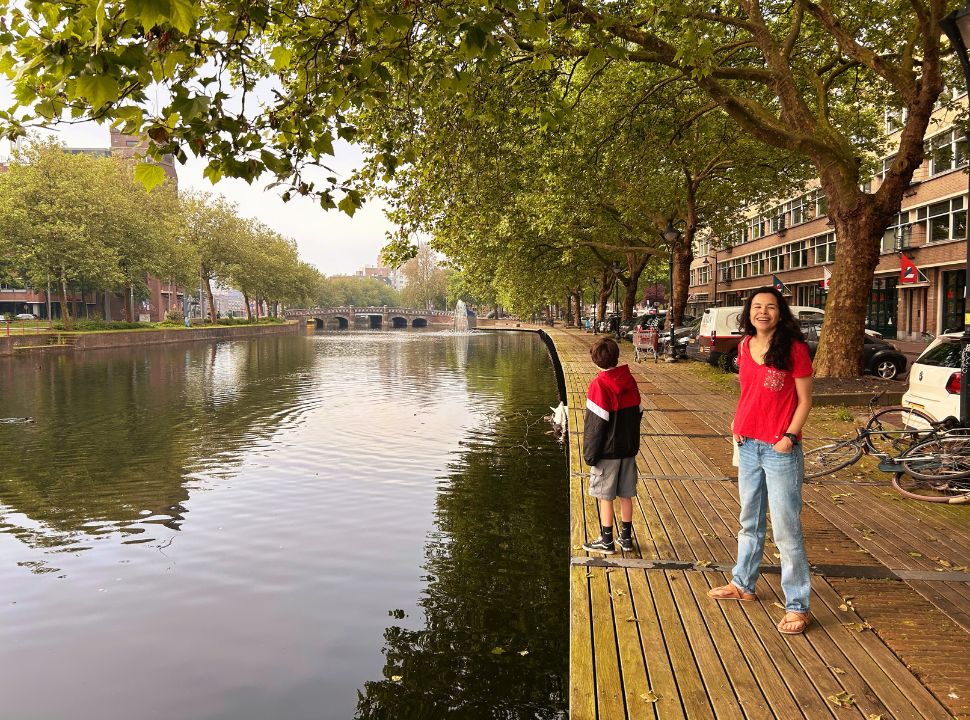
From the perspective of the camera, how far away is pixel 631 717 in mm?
3498

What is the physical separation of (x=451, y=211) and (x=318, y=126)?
6906 millimetres

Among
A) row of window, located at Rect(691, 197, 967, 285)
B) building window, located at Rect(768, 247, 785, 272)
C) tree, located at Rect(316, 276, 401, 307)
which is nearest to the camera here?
row of window, located at Rect(691, 197, 967, 285)

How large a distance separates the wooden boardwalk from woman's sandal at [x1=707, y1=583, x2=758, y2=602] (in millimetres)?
57

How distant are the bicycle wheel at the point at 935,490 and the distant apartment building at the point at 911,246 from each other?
45.8 ft

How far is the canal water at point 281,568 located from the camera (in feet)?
20.0

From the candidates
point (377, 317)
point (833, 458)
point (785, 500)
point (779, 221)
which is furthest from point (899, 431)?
point (377, 317)

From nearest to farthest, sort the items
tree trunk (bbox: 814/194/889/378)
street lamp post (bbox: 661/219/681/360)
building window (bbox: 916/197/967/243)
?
tree trunk (bbox: 814/194/889/378) → street lamp post (bbox: 661/219/681/360) → building window (bbox: 916/197/967/243)

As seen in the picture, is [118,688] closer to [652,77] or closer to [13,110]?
[13,110]

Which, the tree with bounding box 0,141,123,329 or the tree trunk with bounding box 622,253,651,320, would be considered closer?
the tree trunk with bounding box 622,253,651,320

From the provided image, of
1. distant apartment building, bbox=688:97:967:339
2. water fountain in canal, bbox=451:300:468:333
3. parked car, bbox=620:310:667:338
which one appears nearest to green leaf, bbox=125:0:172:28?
distant apartment building, bbox=688:97:967:339

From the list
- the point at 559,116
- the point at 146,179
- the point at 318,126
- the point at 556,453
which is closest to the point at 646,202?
the point at 556,453

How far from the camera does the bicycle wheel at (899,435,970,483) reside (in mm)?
7090

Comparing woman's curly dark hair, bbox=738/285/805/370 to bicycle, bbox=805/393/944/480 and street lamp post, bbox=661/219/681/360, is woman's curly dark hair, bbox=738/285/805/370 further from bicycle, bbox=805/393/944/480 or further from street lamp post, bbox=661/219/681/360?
street lamp post, bbox=661/219/681/360

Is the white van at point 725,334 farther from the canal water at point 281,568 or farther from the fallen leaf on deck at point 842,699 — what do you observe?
the fallen leaf on deck at point 842,699
